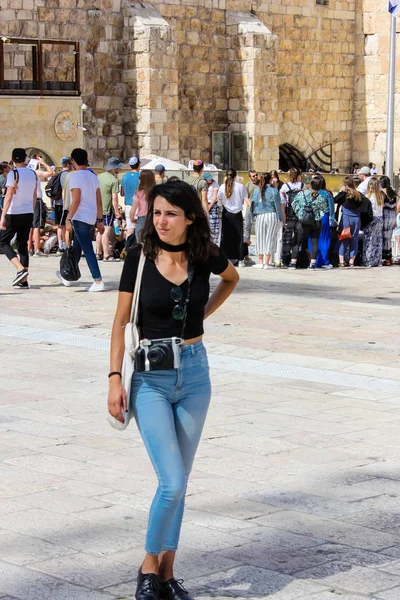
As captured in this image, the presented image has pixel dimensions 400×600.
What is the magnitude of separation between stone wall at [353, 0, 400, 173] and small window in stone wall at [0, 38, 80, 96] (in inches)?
431

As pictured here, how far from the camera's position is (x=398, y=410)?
769 centimetres

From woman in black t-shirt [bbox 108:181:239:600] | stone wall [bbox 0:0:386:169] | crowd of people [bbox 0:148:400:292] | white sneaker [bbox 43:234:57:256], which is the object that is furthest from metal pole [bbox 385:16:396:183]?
woman in black t-shirt [bbox 108:181:239:600]

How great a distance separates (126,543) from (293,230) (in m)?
13.0

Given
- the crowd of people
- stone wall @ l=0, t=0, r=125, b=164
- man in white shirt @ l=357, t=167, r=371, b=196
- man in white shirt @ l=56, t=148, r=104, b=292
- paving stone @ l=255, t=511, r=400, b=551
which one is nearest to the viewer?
paving stone @ l=255, t=511, r=400, b=551

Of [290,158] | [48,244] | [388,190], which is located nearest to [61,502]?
[48,244]

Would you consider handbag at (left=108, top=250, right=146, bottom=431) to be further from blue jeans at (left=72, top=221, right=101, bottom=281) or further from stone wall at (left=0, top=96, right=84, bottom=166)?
stone wall at (left=0, top=96, right=84, bottom=166)

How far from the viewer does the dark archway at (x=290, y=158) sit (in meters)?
34.2

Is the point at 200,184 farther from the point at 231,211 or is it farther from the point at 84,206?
the point at 84,206

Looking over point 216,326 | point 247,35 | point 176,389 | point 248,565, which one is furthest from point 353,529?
point 247,35

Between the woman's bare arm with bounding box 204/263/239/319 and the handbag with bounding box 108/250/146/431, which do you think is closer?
the handbag with bounding box 108/250/146/431

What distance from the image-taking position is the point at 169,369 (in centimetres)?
441

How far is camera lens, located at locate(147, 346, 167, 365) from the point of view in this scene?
4.40 meters

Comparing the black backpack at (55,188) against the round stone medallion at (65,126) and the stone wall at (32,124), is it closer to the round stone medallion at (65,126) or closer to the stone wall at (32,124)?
the stone wall at (32,124)

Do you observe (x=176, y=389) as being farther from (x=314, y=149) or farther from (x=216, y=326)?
(x=314, y=149)
